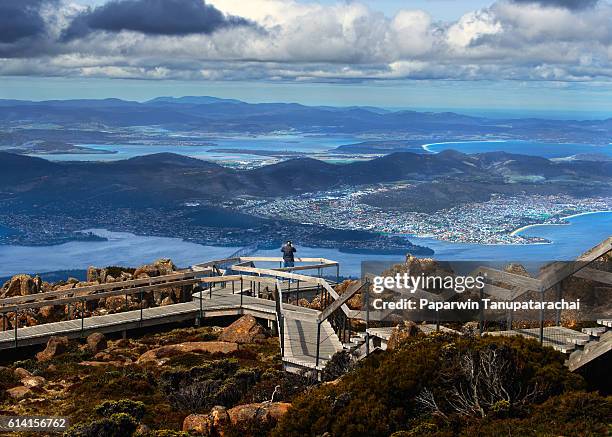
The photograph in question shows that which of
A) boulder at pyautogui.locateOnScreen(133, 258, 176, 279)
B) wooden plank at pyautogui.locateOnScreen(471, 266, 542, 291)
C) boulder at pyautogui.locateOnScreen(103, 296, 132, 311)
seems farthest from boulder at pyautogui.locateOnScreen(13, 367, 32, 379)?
boulder at pyautogui.locateOnScreen(133, 258, 176, 279)

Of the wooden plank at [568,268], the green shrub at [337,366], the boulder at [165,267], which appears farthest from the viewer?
the boulder at [165,267]

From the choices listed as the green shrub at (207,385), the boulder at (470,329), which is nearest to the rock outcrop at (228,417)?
the green shrub at (207,385)

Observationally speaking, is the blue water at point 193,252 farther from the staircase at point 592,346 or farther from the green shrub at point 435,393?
the green shrub at point 435,393

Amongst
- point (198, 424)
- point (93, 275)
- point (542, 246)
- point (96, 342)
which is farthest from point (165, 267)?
point (542, 246)

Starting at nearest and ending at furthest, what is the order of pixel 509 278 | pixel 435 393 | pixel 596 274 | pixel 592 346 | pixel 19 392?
pixel 435 393 < pixel 592 346 < pixel 596 274 < pixel 509 278 < pixel 19 392

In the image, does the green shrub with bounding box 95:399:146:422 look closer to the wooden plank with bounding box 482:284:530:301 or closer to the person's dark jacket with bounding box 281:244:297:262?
the wooden plank with bounding box 482:284:530:301

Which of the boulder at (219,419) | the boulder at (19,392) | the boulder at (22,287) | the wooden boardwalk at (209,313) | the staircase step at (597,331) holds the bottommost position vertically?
the boulder at (22,287)

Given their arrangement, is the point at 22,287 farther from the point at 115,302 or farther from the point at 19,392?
the point at 19,392
